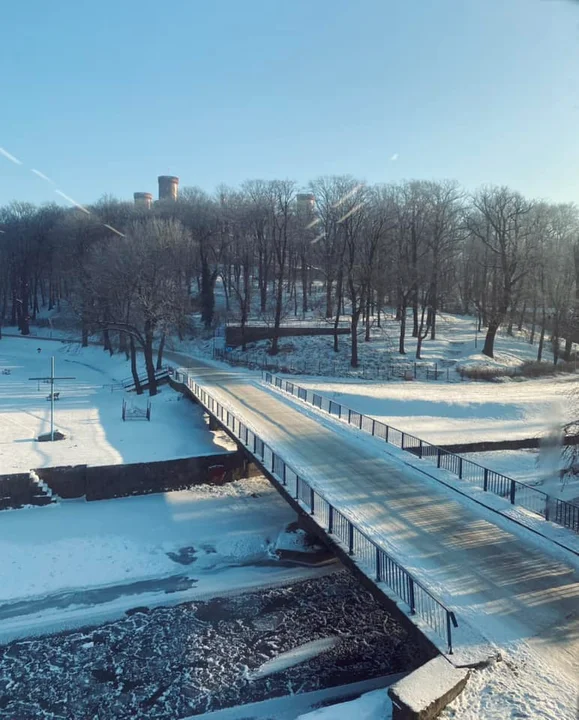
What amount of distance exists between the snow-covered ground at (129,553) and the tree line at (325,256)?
13.5 metres

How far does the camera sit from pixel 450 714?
24.9 feet

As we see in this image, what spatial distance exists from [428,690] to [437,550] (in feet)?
13.4

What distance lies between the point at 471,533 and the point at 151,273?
25.9 metres

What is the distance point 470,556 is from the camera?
37.6 ft

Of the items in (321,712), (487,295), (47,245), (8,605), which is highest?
(47,245)

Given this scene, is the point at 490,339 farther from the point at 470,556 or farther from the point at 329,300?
the point at 470,556

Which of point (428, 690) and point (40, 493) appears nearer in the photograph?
point (428, 690)

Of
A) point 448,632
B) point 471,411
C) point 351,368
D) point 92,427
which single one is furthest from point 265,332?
point 448,632

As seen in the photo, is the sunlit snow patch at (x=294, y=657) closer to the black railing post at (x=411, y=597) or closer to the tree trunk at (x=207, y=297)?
the black railing post at (x=411, y=597)

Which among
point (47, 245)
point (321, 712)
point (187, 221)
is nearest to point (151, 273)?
point (187, 221)

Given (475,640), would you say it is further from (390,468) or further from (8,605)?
(8,605)

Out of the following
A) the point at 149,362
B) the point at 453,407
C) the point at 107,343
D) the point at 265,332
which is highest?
the point at 265,332

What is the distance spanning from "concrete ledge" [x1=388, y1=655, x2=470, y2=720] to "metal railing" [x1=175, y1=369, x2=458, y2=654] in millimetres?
474

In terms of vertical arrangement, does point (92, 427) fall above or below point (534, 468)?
above
